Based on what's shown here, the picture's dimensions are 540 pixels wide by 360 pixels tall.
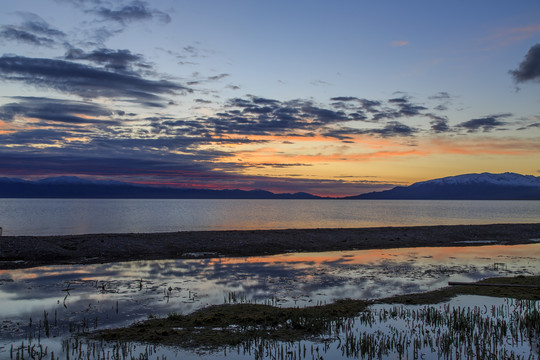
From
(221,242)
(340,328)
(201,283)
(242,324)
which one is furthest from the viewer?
(221,242)

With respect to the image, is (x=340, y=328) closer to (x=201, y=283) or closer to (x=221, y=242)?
(x=201, y=283)

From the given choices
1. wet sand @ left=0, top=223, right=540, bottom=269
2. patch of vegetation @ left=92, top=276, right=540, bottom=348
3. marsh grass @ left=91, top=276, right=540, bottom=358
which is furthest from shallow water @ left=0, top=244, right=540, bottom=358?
wet sand @ left=0, top=223, right=540, bottom=269

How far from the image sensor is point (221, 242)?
40.8 m

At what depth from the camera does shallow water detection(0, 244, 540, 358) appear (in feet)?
50.5

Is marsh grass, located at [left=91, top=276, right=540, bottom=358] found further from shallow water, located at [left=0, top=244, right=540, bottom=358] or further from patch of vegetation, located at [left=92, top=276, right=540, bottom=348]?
shallow water, located at [left=0, top=244, right=540, bottom=358]

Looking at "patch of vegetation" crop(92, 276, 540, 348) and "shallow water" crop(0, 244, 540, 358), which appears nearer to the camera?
"patch of vegetation" crop(92, 276, 540, 348)

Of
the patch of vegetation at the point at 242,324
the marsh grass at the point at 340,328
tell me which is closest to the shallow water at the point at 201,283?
the patch of vegetation at the point at 242,324

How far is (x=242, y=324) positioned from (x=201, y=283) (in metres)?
8.70

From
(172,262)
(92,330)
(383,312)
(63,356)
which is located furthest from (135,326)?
(172,262)

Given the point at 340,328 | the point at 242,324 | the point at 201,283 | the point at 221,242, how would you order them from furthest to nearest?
the point at 221,242
the point at 201,283
the point at 242,324
the point at 340,328

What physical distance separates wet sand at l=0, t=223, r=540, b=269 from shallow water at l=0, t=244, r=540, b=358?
3.52 metres

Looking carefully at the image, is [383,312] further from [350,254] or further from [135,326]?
[350,254]

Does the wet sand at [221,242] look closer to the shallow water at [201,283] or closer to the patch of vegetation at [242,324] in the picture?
the shallow water at [201,283]

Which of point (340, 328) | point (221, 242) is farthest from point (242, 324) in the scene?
point (221, 242)
